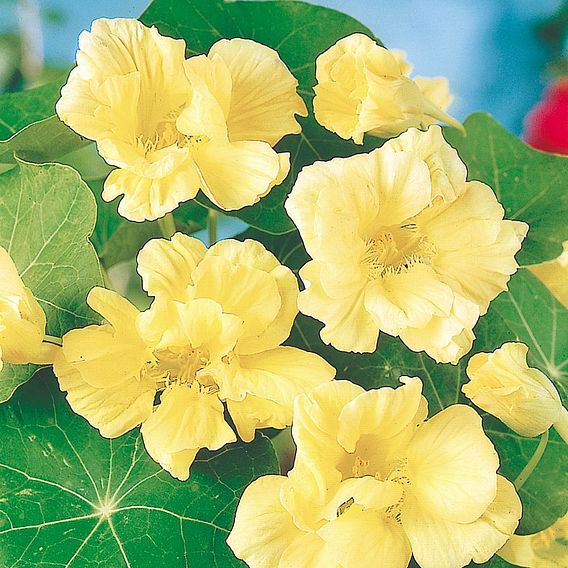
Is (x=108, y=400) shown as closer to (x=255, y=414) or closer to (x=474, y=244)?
(x=255, y=414)

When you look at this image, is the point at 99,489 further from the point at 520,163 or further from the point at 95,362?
the point at 520,163

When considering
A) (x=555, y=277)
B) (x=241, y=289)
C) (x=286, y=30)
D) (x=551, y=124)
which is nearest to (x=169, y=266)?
(x=241, y=289)

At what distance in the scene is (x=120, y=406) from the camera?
1.49ft

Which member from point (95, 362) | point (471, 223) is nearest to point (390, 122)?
point (471, 223)

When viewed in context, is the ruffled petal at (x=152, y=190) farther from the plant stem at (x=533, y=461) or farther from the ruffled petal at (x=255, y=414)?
the plant stem at (x=533, y=461)

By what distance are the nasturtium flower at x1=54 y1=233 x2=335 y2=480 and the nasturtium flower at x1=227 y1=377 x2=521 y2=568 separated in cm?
3

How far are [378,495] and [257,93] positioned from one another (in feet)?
A: 0.75

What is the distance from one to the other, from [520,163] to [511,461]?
244 millimetres

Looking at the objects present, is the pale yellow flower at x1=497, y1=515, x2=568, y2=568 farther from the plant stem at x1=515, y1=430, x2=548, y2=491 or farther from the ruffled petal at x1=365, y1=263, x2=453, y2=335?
the ruffled petal at x1=365, y1=263, x2=453, y2=335

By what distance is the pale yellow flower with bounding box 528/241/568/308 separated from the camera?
0.73 meters

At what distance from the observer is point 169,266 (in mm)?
451

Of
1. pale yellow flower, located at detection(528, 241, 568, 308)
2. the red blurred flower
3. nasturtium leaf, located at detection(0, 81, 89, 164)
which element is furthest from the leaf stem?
the red blurred flower

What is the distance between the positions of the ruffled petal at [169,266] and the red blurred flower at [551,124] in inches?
49.8

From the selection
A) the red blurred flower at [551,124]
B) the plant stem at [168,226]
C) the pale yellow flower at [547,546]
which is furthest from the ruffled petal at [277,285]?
the red blurred flower at [551,124]
